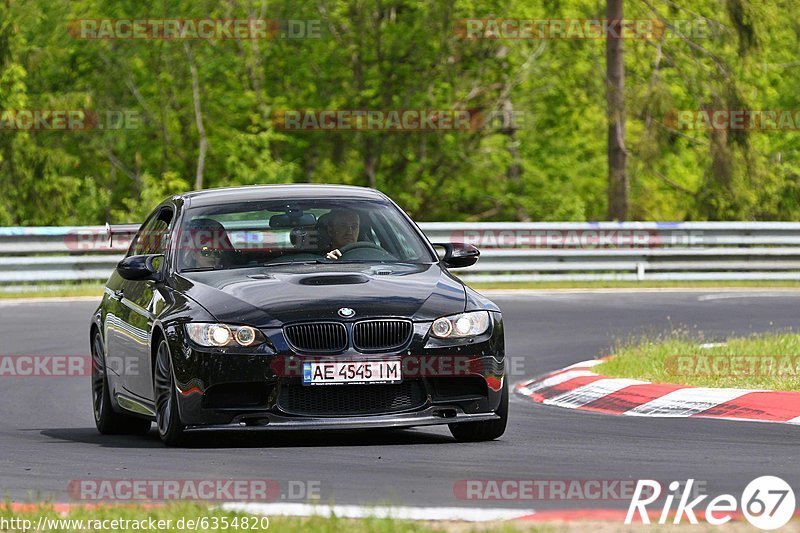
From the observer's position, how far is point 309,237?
10.4m

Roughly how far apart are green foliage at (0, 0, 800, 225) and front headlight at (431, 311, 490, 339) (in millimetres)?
25617

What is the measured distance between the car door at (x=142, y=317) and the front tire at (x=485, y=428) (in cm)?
175

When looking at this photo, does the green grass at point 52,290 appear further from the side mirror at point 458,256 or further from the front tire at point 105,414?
the side mirror at point 458,256

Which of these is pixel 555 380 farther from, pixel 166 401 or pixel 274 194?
pixel 166 401

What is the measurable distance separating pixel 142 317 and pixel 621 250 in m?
16.5

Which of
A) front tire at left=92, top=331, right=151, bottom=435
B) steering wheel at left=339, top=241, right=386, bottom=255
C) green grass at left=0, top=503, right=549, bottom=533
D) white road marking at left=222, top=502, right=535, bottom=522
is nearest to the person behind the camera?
green grass at left=0, top=503, right=549, bottom=533

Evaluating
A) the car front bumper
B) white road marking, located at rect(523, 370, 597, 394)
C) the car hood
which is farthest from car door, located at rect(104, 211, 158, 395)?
white road marking, located at rect(523, 370, 597, 394)

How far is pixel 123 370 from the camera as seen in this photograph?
35.1 feet

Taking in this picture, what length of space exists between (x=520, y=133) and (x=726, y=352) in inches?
1130

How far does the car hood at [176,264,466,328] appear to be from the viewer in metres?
9.16

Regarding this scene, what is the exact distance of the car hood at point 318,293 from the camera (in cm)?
916

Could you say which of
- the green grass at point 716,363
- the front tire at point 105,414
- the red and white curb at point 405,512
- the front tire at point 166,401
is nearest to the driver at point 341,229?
the front tire at point 166,401

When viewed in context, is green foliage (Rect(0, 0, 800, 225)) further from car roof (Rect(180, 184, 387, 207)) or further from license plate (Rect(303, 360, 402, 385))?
license plate (Rect(303, 360, 402, 385))

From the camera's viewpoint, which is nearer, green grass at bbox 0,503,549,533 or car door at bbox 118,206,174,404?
green grass at bbox 0,503,549,533
